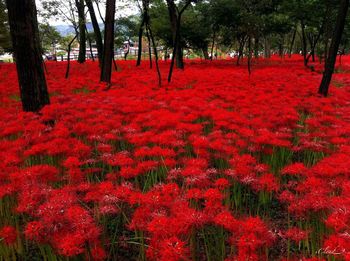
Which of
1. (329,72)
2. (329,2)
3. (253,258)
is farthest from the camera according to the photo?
(329,2)

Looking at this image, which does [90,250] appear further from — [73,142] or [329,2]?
[329,2]

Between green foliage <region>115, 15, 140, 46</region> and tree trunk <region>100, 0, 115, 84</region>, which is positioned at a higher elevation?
green foliage <region>115, 15, 140, 46</region>

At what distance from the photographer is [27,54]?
325 inches

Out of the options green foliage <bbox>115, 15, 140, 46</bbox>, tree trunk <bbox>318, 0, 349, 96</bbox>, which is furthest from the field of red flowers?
green foliage <bbox>115, 15, 140, 46</bbox>

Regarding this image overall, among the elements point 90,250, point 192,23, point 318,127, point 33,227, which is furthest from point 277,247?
point 192,23

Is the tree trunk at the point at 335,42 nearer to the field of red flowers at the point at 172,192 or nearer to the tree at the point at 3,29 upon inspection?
the field of red flowers at the point at 172,192

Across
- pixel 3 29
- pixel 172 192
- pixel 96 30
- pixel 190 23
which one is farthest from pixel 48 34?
pixel 172 192

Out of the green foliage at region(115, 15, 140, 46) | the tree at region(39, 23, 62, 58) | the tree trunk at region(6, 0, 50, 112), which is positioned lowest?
the tree trunk at region(6, 0, 50, 112)

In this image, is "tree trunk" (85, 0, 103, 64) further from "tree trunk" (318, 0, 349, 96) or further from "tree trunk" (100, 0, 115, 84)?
"tree trunk" (318, 0, 349, 96)

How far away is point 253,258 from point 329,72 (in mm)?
11321

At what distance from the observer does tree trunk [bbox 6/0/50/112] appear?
313 inches

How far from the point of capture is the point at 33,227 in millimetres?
2975

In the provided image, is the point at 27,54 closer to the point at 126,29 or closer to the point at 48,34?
the point at 48,34

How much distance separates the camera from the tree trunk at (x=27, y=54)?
26.1 ft
